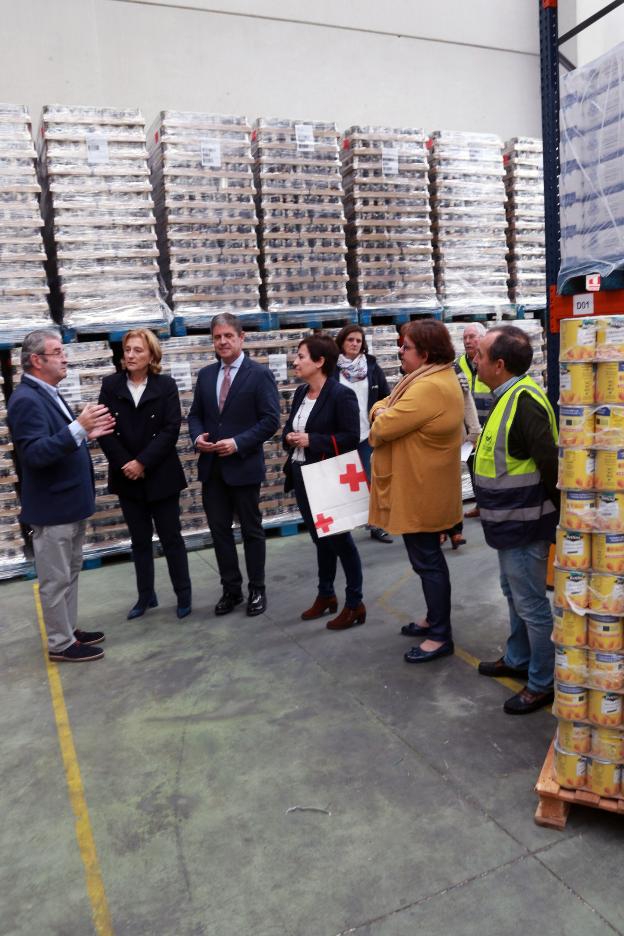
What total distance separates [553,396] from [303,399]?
1.75 metres

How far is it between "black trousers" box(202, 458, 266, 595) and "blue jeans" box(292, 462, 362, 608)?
1.59ft

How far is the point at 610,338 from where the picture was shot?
2758 mm

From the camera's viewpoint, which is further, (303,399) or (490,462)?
(303,399)

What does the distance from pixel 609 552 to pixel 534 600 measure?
41.0 inches

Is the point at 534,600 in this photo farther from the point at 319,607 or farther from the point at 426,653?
the point at 319,607

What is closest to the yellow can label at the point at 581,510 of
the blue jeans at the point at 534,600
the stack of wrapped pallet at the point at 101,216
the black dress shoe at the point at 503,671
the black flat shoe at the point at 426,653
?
the blue jeans at the point at 534,600

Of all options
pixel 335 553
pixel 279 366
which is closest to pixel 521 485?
pixel 335 553

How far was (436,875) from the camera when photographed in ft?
9.08

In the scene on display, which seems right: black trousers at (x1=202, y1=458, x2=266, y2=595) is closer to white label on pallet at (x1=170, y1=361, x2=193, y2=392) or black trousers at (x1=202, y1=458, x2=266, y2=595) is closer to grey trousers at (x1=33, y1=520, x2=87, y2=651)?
grey trousers at (x1=33, y1=520, x2=87, y2=651)

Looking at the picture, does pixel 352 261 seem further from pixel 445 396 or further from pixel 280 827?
pixel 280 827

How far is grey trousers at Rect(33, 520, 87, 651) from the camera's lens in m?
4.78

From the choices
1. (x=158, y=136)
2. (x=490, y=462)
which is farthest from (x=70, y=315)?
(x=490, y=462)

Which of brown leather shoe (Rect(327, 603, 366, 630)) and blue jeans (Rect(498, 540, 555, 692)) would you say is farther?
brown leather shoe (Rect(327, 603, 366, 630))

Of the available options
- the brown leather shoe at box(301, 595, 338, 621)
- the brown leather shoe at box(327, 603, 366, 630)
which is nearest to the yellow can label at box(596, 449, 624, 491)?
the brown leather shoe at box(327, 603, 366, 630)
